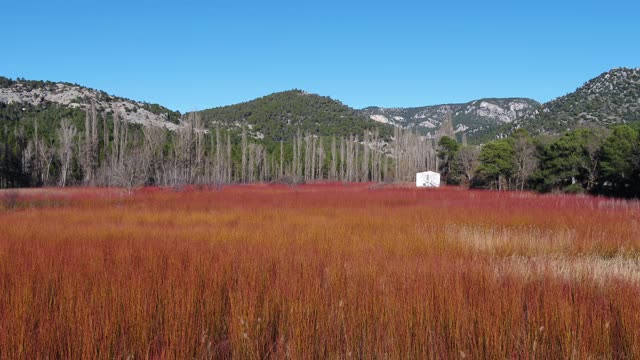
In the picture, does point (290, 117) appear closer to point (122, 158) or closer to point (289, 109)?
point (289, 109)

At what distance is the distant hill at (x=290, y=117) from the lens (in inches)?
4336

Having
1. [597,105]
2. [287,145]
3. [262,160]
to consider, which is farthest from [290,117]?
[597,105]

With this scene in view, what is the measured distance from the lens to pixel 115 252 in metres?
5.71

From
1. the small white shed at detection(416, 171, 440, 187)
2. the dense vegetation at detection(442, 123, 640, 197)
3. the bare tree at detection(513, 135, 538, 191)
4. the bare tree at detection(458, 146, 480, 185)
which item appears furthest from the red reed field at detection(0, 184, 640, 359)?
the bare tree at detection(458, 146, 480, 185)

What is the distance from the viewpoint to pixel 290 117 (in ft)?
392

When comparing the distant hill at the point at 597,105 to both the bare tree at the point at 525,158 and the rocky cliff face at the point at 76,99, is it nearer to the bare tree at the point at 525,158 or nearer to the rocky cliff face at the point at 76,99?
the bare tree at the point at 525,158

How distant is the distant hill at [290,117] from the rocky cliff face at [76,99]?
1871 centimetres

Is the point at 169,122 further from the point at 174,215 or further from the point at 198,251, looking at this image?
the point at 198,251

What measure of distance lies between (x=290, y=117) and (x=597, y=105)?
76.2 meters

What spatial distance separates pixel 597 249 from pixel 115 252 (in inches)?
339

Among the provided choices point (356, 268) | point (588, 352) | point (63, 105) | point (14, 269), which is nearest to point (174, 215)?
point (14, 269)

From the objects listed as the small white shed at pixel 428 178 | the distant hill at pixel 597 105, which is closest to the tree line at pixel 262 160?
the small white shed at pixel 428 178

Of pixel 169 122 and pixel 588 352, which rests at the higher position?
pixel 169 122

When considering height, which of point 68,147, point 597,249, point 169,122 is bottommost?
point 597,249
